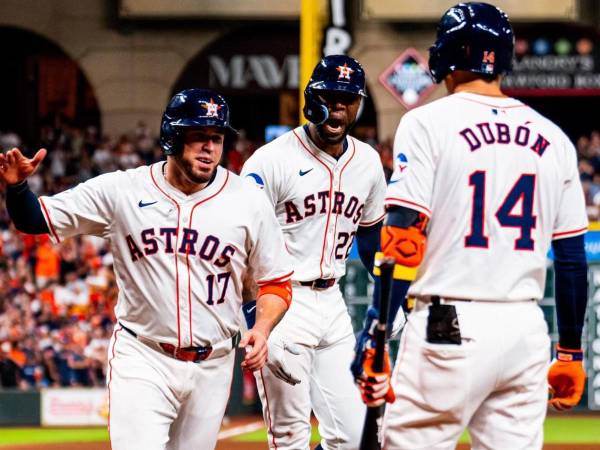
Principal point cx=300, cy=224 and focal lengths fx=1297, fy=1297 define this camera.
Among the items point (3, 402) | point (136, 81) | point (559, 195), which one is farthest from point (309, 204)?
point (136, 81)

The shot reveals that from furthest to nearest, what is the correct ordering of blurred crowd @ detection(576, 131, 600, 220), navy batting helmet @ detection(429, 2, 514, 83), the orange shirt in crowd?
1. blurred crowd @ detection(576, 131, 600, 220)
2. the orange shirt in crowd
3. navy batting helmet @ detection(429, 2, 514, 83)

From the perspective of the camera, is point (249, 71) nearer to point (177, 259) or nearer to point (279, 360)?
point (279, 360)

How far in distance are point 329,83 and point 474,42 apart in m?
1.91

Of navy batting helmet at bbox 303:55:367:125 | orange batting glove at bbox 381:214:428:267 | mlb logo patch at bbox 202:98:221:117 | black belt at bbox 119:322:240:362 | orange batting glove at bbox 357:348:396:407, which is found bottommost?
black belt at bbox 119:322:240:362

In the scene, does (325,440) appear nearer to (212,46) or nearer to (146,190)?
(146,190)

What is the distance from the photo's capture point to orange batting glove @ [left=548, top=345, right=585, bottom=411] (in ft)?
14.9

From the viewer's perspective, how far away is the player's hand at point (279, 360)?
19.7ft

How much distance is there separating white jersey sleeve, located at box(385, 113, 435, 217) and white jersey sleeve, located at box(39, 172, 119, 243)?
1.51 meters

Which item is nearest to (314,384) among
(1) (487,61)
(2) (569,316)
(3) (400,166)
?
(2) (569,316)

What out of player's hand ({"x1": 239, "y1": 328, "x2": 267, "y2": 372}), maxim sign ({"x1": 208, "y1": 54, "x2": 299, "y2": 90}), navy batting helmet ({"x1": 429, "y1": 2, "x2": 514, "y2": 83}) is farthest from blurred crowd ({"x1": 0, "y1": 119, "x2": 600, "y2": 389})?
navy batting helmet ({"x1": 429, "y1": 2, "x2": 514, "y2": 83})

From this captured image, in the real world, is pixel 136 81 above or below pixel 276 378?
above

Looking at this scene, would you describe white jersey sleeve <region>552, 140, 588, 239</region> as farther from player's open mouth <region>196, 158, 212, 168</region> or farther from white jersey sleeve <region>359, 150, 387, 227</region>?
white jersey sleeve <region>359, 150, 387, 227</region>

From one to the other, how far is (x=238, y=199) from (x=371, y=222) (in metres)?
1.30

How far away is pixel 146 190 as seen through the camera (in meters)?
5.40
